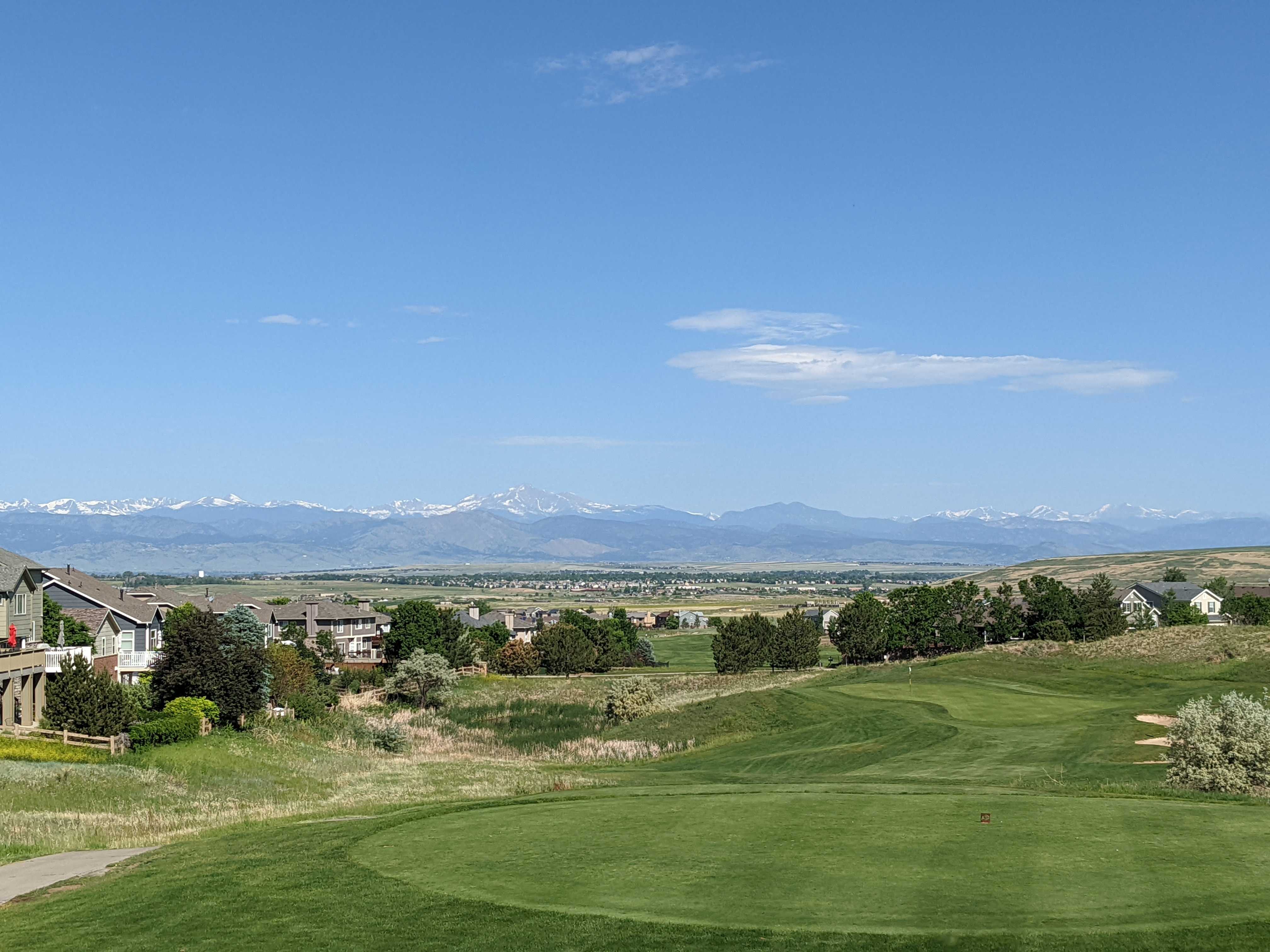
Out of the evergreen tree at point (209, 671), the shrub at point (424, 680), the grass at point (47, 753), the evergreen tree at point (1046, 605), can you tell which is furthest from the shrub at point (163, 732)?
the evergreen tree at point (1046, 605)

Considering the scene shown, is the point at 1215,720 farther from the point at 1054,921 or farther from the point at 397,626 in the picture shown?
the point at 397,626

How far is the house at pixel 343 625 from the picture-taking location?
371 feet

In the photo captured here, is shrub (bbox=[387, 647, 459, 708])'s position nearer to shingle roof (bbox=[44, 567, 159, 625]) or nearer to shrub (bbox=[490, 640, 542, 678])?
shingle roof (bbox=[44, 567, 159, 625])

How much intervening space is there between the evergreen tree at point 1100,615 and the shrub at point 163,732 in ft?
273

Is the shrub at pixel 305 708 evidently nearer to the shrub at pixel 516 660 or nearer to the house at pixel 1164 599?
the shrub at pixel 516 660

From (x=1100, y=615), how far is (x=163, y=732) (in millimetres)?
87914

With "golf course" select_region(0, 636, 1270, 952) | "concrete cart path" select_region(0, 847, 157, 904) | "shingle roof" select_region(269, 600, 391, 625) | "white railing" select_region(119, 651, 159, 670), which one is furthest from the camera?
"shingle roof" select_region(269, 600, 391, 625)

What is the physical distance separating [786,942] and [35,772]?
28442mm

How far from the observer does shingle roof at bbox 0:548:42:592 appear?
49531 millimetres

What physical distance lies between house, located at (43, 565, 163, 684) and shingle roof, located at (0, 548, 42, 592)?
17.2 metres

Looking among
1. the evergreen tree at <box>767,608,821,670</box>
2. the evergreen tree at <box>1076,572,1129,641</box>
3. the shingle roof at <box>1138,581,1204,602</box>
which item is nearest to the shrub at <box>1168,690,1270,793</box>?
the evergreen tree at <box>767,608,821,670</box>

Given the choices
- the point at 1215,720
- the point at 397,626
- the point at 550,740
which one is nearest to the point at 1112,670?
the point at 550,740

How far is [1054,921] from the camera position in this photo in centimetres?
1473

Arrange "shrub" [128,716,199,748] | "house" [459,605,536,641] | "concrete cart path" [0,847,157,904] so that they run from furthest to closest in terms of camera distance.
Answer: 1. "house" [459,605,536,641]
2. "shrub" [128,716,199,748]
3. "concrete cart path" [0,847,157,904]
